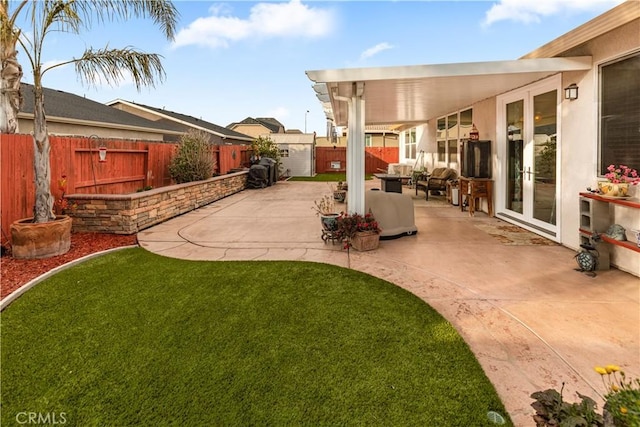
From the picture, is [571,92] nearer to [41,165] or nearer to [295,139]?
[41,165]

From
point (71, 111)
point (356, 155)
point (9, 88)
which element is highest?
point (71, 111)

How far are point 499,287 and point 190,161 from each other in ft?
29.2

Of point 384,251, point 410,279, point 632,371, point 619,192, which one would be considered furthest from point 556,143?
point 632,371

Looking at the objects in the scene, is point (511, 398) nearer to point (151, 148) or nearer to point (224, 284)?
point (224, 284)

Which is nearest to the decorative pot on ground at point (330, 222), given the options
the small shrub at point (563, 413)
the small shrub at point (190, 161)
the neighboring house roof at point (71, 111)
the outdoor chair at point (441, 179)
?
the small shrub at point (563, 413)

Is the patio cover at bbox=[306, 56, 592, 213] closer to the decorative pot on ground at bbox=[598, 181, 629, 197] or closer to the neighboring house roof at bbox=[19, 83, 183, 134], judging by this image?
the decorative pot on ground at bbox=[598, 181, 629, 197]

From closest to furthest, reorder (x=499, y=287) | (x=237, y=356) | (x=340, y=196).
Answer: (x=237, y=356)
(x=499, y=287)
(x=340, y=196)

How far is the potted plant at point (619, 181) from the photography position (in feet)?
13.8

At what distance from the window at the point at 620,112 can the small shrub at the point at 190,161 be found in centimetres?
928

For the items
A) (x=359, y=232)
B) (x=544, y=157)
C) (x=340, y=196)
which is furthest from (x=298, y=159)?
(x=359, y=232)

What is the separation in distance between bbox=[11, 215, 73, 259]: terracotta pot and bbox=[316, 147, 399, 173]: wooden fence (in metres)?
22.0

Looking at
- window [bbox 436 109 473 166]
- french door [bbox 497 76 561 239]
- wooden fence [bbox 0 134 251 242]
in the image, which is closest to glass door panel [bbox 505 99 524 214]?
french door [bbox 497 76 561 239]

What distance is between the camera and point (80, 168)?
7129 millimetres

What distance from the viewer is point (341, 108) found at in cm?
943
